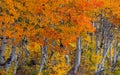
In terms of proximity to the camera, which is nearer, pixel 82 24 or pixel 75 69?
pixel 82 24

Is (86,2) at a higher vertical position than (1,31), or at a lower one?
higher

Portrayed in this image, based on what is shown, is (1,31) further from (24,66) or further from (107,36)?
(107,36)

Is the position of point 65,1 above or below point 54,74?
above

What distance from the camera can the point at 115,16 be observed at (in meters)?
24.4

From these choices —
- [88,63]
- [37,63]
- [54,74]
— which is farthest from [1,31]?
[88,63]

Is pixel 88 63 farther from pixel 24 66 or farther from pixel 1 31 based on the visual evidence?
pixel 1 31

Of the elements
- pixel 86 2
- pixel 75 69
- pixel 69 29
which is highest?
pixel 86 2

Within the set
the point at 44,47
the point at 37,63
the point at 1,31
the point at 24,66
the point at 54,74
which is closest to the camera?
the point at 1,31

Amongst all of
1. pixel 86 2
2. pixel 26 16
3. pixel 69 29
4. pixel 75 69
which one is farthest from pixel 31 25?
pixel 75 69

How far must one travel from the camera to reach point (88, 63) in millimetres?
29859

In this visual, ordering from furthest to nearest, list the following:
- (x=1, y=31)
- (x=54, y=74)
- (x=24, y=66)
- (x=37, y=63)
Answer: (x=37, y=63) → (x=24, y=66) → (x=54, y=74) → (x=1, y=31)

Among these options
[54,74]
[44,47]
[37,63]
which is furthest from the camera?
[37,63]

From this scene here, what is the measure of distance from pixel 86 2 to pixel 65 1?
1.37m

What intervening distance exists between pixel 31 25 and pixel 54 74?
5.82 metres
